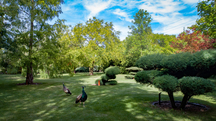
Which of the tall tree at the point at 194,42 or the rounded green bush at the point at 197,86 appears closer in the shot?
the rounded green bush at the point at 197,86

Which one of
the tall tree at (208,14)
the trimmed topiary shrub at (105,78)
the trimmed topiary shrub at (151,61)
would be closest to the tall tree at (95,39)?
the trimmed topiary shrub at (105,78)

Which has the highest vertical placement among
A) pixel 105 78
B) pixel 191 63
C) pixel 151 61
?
pixel 151 61

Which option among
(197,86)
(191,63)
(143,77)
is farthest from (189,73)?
(143,77)

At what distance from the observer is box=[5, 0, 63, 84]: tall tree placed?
11664 mm

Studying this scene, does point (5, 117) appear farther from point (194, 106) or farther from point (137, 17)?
point (137, 17)

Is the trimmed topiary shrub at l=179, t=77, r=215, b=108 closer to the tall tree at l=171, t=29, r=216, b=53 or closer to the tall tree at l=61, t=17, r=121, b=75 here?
the tall tree at l=171, t=29, r=216, b=53

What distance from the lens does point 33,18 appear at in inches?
471

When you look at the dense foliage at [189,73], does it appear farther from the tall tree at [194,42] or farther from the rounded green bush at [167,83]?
the tall tree at [194,42]

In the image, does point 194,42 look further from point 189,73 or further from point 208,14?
point 189,73

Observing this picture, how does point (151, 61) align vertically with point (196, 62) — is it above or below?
above

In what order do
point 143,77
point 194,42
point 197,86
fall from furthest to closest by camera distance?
point 194,42, point 143,77, point 197,86

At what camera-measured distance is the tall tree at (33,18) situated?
11664mm

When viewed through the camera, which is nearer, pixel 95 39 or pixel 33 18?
pixel 33 18

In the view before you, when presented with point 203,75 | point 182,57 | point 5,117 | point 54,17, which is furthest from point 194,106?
point 54,17
